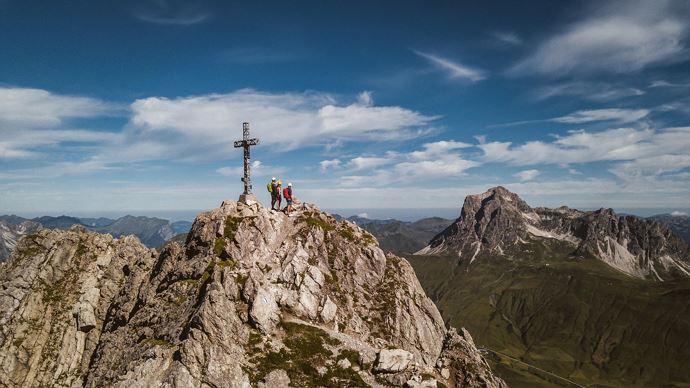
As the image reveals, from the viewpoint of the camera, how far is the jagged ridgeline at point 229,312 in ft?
161

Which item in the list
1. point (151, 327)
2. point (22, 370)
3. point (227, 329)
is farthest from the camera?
point (22, 370)

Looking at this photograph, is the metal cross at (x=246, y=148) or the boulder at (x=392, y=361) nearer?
the boulder at (x=392, y=361)

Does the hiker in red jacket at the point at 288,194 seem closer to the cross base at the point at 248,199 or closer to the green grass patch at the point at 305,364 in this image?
the cross base at the point at 248,199

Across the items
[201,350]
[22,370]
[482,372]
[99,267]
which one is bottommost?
[22,370]

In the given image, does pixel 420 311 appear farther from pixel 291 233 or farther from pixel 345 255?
pixel 291 233

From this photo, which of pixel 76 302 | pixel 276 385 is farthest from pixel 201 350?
pixel 76 302

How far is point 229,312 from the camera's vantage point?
53031 mm

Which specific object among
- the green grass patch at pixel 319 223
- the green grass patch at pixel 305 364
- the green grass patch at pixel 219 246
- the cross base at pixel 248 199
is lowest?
the green grass patch at pixel 305 364

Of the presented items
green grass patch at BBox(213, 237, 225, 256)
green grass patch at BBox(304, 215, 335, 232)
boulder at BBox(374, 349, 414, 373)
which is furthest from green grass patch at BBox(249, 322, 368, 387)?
green grass patch at BBox(304, 215, 335, 232)

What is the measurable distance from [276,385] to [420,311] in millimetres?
36313

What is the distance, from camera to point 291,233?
76188 millimetres

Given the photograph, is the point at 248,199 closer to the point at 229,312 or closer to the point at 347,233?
the point at 347,233

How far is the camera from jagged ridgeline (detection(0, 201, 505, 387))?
161 feet

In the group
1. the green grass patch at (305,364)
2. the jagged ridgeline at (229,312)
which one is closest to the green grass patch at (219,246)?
the jagged ridgeline at (229,312)
